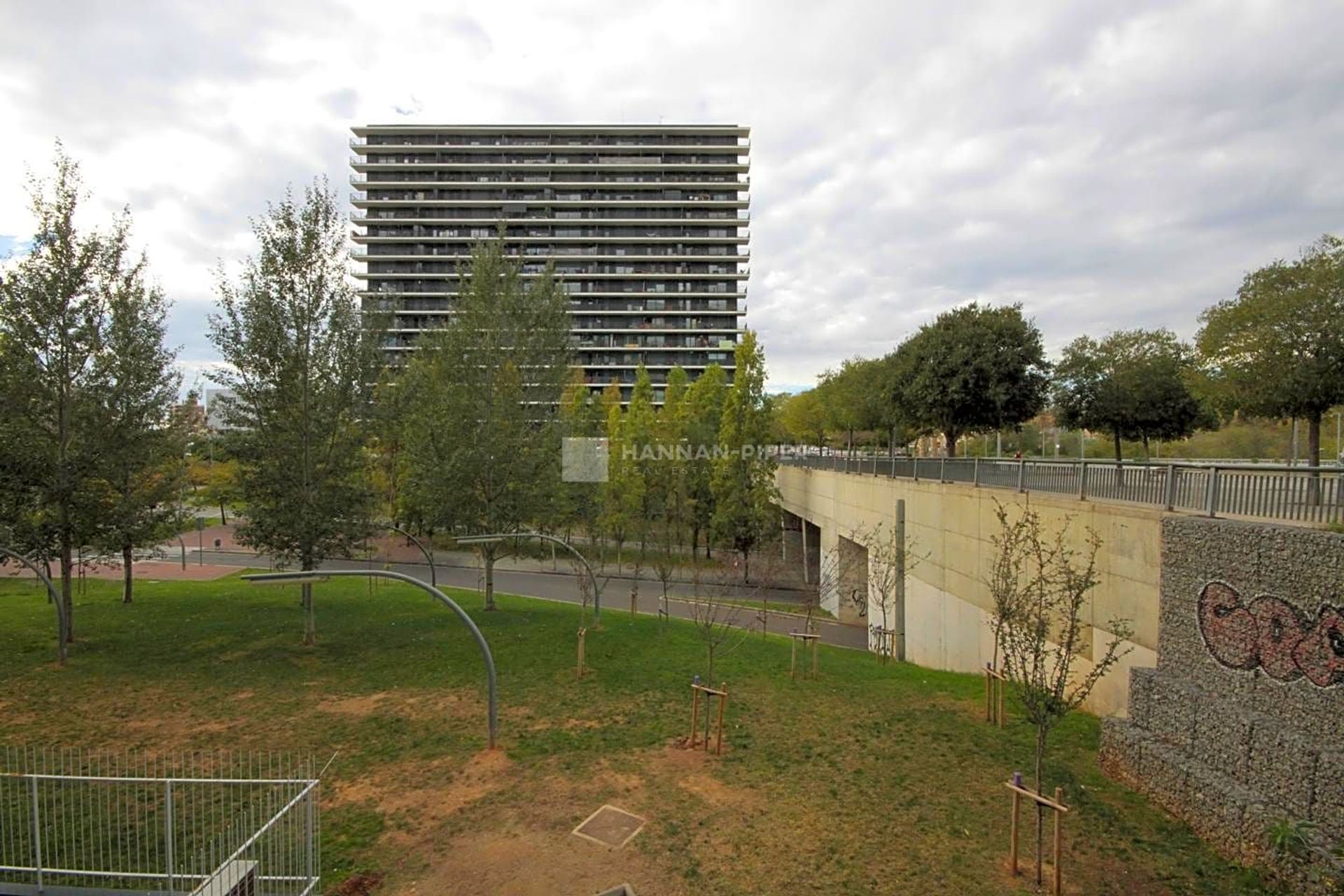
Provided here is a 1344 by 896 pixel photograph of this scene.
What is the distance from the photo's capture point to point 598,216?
3292 inches

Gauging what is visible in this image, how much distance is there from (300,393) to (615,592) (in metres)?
16.2

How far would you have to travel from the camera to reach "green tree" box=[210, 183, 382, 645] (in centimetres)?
1573

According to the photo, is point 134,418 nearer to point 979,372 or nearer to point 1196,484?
point 1196,484

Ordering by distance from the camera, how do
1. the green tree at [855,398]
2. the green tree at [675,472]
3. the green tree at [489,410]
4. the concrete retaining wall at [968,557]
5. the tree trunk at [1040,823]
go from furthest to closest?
the green tree at [855,398], the green tree at [675,472], the green tree at [489,410], the concrete retaining wall at [968,557], the tree trunk at [1040,823]

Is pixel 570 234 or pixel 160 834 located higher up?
pixel 570 234

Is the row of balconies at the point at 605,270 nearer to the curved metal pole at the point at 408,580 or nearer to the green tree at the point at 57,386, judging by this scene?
the green tree at the point at 57,386

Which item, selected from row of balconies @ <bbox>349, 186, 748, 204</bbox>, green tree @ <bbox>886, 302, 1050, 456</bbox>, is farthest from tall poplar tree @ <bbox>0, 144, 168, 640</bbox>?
row of balconies @ <bbox>349, 186, 748, 204</bbox>

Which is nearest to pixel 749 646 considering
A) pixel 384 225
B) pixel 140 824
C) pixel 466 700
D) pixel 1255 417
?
pixel 466 700

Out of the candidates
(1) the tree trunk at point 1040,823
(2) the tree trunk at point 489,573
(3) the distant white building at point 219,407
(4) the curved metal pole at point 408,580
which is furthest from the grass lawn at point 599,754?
(3) the distant white building at point 219,407

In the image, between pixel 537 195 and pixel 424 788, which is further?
pixel 537 195

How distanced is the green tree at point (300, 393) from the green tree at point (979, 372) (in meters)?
21.9

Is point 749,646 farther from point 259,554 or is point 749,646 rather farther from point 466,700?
point 259,554

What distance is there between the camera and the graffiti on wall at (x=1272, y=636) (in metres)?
7.02

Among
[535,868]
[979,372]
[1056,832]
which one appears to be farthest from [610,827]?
[979,372]
